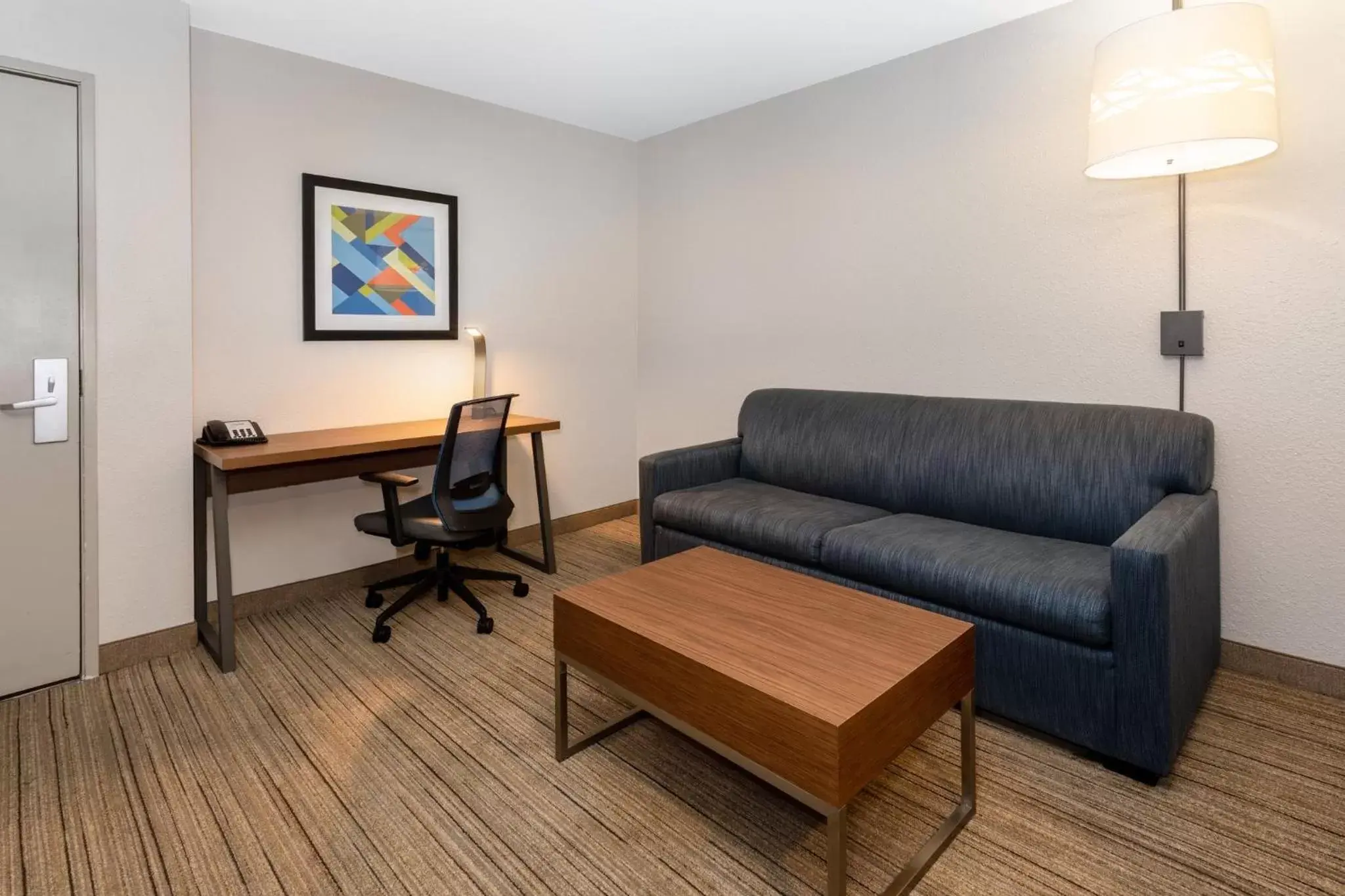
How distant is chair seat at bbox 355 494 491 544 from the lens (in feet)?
9.09

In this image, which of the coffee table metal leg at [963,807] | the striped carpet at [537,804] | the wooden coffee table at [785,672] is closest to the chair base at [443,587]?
the striped carpet at [537,804]

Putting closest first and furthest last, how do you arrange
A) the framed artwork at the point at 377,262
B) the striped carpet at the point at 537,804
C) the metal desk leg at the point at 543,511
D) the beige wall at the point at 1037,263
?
the striped carpet at the point at 537,804
the beige wall at the point at 1037,263
the framed artwork at the point at 377,262
the metal desk leg at the point at 543,511

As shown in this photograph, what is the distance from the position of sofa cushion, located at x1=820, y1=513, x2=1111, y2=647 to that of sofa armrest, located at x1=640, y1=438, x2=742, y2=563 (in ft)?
2.87

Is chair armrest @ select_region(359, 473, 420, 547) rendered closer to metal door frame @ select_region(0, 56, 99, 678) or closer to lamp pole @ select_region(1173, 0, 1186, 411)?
metal door frame @ select_region(0, 56, 99, 678)

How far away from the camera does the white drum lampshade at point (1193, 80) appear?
1896 millimetres

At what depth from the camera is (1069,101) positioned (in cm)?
264

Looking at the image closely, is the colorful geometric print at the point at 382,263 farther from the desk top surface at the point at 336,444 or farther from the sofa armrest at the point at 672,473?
the sofa armrest at the point at 672,473

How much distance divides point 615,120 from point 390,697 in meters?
3.14

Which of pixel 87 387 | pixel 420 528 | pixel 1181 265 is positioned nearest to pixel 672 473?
pixel 420 528

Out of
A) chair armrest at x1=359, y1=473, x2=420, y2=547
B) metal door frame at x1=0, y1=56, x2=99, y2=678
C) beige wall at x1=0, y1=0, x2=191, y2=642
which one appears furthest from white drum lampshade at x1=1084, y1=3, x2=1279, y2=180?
metal door frame at x1=0, y1=56, x2=99, y2=678

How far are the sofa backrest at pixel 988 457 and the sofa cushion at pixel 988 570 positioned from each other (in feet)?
0.37

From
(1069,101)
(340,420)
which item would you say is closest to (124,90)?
(340,420)

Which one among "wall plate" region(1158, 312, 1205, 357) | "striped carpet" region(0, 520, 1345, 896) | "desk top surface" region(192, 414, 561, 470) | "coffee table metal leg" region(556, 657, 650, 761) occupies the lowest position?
"striped carpet" region(0, 520, 1345, 896)

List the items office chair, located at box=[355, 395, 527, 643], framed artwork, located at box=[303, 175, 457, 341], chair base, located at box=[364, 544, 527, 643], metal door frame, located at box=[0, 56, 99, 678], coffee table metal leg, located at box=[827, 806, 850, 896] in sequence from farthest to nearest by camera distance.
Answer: framed artwork, located at box=[303, 175, 457, 341], chair base, located at box=[364, 544, 527, 643], office chair, located at box=[355, 395, 527, 643], metal door frame, located at box=[0, 56, 99, 678], coffee table metal leg, located at box=[827, 806, 850, 896]
